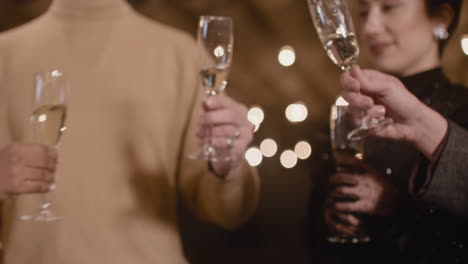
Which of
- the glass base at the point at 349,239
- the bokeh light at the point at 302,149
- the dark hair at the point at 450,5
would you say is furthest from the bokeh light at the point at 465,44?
the glass base at the point at 349,239

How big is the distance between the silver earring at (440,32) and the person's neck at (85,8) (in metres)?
0.56

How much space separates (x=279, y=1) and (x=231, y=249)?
1.04 m

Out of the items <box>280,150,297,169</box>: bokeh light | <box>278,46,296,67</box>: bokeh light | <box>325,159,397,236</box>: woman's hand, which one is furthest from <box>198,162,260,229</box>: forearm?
<box>278,46,296,67</box>: bokeh light

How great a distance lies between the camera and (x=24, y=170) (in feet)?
2.97

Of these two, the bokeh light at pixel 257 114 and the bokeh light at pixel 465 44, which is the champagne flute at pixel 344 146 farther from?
the bokeh light at pixel 257 114

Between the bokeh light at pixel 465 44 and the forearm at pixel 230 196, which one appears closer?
the forearm at pixel 230 196

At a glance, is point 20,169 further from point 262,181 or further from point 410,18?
point 262,181

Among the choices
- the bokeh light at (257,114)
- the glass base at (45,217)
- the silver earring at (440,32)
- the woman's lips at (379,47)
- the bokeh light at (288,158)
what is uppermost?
the silver earring at (440,32)

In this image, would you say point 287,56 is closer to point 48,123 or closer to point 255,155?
point 255,155

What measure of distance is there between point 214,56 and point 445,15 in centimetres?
43

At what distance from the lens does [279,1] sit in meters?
2.72

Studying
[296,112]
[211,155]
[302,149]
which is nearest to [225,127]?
[211,155]

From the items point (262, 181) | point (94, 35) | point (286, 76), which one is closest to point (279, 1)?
point (286, 76)

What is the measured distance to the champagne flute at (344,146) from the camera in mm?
1048
